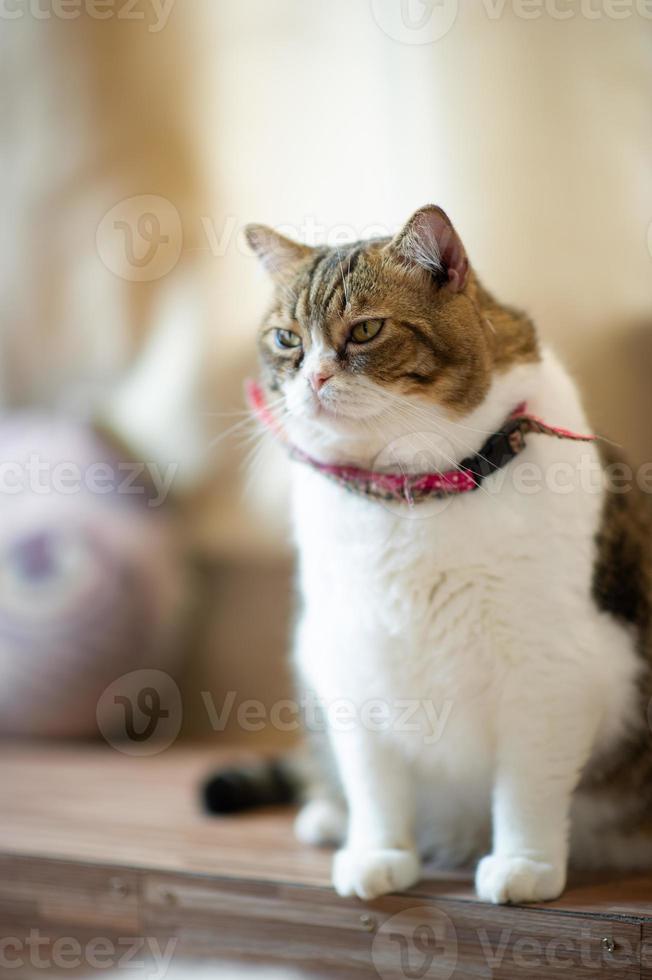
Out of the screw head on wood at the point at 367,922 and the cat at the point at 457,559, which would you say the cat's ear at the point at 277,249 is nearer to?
the cat at the point at 457,559

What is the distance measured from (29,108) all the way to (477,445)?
4.39ft

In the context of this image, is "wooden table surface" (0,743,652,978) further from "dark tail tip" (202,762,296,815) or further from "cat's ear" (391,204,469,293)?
"cat's ear" (391,204,469,293)

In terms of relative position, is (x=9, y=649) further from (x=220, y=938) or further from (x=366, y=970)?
(x=366, y=970)

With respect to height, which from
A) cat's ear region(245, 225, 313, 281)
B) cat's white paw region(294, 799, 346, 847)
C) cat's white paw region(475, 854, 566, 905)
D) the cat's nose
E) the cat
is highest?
cat's ear region(245, 225, 313, 281)

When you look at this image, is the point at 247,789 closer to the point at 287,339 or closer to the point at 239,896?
the point at 239,896

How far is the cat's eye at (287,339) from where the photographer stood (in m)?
1.04

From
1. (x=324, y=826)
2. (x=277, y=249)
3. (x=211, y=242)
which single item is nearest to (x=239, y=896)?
(x=324, y=826)

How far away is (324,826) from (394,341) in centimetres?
69

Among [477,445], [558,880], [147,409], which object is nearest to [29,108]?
[147,409]

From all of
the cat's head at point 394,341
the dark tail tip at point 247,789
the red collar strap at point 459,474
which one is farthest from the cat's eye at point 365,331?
the dark tail tip at point 247,789

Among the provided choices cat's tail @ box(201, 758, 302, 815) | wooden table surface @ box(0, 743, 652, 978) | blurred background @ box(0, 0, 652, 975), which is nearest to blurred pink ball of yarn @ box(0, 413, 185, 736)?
blurred background @ box(0, 0, 652, 975)

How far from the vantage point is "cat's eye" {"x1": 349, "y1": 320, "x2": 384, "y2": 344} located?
38.5 inches

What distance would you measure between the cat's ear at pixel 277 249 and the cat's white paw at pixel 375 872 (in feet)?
2.31

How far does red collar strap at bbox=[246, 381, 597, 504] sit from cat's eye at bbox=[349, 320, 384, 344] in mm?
147
